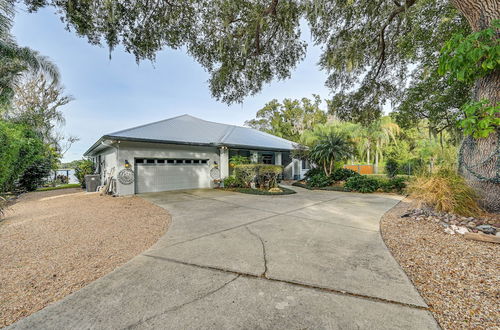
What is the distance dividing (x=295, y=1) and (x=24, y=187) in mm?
17359

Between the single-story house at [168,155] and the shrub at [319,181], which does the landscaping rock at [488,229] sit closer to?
the shrub at [319,181]

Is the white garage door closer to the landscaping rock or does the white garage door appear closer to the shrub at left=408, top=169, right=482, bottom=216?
the shrub at left=408, top=169, right=482, bottom=216

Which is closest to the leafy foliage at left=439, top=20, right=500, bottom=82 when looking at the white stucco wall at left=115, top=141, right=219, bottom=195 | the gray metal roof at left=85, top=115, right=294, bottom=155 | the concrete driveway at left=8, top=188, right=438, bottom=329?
the concrete driveway at left=8, top=188, right=438, bottom=329

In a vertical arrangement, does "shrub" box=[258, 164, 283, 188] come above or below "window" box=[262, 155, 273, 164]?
below

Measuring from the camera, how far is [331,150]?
10.9 metres

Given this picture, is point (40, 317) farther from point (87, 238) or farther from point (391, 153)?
point (391, 153)

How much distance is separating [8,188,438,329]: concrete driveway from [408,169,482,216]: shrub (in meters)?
1.71

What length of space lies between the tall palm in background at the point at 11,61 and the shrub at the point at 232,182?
30.5ft

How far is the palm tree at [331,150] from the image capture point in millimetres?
10953

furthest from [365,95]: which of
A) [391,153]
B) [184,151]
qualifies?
[391,153]

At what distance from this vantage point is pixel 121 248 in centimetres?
321

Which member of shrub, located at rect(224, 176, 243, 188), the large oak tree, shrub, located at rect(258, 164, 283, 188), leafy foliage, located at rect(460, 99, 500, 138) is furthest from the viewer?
shrub, located at rect(224, 176, 243, 188)

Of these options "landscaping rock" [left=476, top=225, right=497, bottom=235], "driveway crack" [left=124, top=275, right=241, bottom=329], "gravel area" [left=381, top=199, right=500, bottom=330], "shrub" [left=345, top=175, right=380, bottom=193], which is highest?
"shrub" [left=345, top=175, right=380, bottom=193]

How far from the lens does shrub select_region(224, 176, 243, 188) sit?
10859 millimetres
